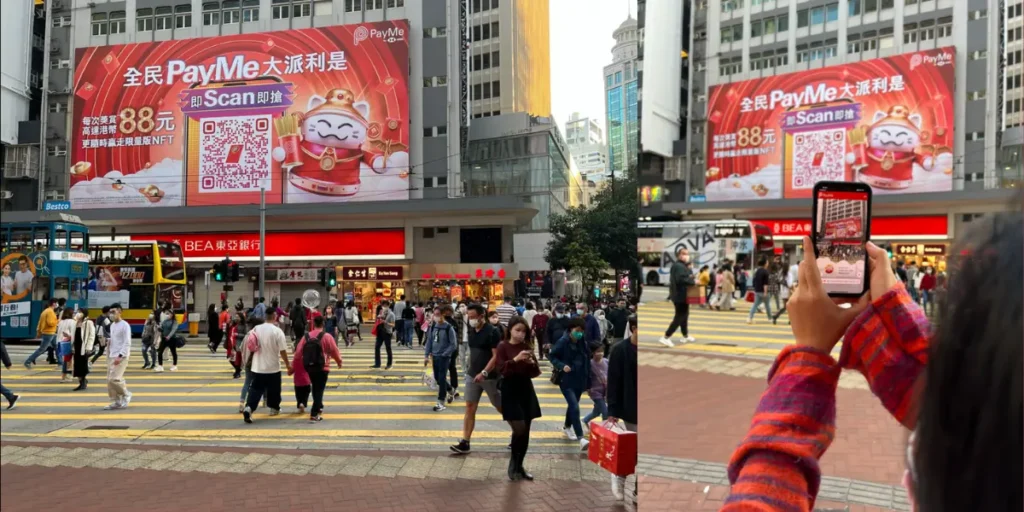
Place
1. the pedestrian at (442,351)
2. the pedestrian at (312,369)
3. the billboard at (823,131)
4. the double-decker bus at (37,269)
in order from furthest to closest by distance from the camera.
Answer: the pedestrian at (442,351), the pedestrian at (312,369), the billboard at (823,131), the double-decker bus at (37,269)

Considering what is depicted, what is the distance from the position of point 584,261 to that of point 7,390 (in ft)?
4.11

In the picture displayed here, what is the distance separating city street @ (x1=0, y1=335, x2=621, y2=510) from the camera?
125cm

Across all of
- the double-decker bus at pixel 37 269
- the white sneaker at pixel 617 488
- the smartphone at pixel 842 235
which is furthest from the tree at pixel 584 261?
the double-decker bus at pixel 37 269

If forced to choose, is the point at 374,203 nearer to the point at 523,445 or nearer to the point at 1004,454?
the point at 523,445

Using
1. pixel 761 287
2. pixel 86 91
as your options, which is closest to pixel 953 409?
pixel 761 287

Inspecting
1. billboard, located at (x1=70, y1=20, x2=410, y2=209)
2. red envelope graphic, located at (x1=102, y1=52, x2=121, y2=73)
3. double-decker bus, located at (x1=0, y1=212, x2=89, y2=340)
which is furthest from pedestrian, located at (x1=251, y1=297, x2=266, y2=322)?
red envelope graphic, located at (x1=102, y1=52, x2=121, y2=73)

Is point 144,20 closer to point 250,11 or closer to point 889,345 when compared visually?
point 250,11

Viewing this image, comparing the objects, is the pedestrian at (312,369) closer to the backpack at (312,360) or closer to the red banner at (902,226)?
the backpack at (312,360)

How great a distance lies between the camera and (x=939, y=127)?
4.13 ft

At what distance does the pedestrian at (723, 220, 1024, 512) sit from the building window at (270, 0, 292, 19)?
126 centimetres

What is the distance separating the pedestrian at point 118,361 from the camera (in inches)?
51.2

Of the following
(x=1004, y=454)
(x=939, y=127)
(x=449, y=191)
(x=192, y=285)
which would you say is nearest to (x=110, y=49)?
(x=192, y=285)

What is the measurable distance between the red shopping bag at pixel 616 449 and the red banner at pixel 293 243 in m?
0.79

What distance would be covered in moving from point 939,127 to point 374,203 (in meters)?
1.30
